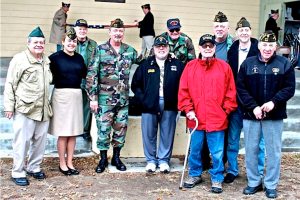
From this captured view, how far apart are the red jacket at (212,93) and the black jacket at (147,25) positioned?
7448mm

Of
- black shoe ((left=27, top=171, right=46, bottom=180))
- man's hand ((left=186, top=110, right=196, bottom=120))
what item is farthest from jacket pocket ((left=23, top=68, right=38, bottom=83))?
man's hand ((left=186, top=110, right=196, bottom=120))

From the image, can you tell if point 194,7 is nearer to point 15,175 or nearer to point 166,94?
point 166,94

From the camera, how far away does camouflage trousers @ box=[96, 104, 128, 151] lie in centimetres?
524

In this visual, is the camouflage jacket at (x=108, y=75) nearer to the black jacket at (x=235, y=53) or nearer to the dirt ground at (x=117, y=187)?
the dirt ground at (x=117, y=187)

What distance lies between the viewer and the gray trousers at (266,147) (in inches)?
180

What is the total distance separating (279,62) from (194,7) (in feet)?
29.6

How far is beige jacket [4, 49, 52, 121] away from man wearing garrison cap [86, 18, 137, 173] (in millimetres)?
620

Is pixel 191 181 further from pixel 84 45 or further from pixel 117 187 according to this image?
pixel 84 45

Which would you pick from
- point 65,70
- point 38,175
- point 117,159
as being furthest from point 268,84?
point 38,175

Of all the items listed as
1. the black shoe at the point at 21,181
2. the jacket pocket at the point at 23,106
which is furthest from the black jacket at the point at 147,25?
the black shoe at the point at 21,181

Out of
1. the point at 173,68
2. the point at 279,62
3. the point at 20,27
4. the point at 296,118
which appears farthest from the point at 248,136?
the point at 20,27

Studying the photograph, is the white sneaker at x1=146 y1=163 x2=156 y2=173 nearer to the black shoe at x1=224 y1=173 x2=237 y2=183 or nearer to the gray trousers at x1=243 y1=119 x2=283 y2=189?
the black shoe at x1=224 y1=173 x2=237 y2=183

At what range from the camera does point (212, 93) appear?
15.4 feet

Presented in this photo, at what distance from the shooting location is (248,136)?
4.66 meters
